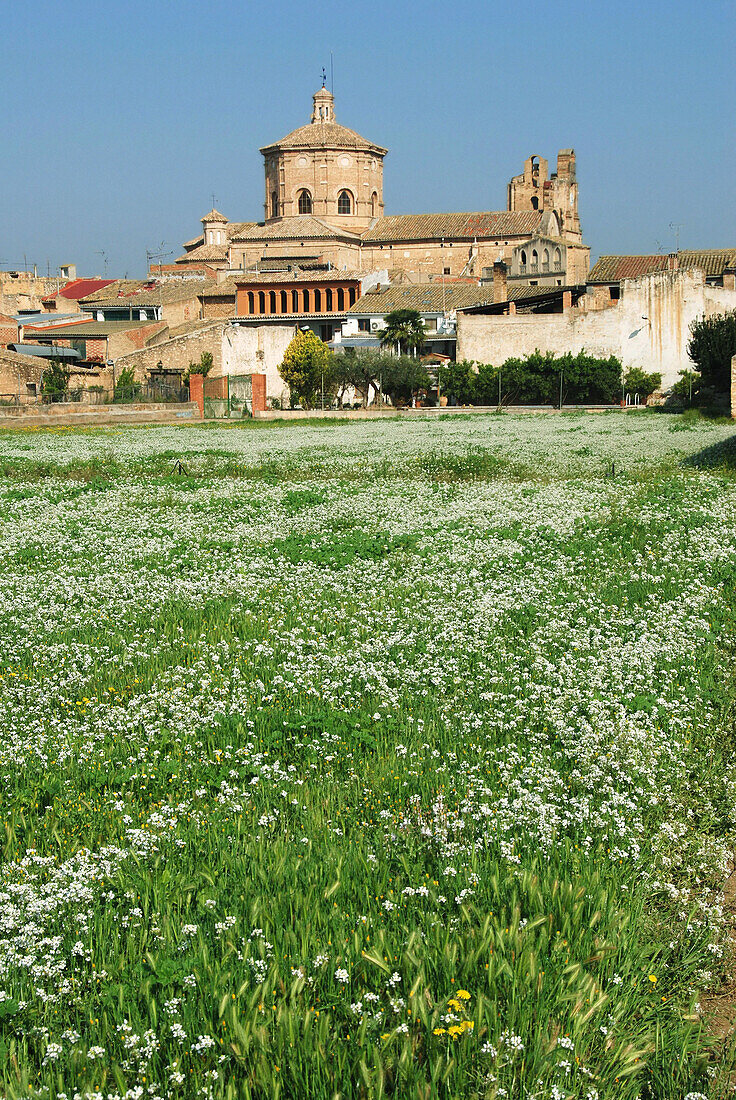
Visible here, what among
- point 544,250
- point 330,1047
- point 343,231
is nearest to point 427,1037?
point 330,1047

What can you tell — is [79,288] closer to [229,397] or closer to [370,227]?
[370,227]

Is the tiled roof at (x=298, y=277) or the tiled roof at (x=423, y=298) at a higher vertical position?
the tiled roof at (x=298, y=277)

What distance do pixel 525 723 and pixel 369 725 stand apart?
946 millimetres

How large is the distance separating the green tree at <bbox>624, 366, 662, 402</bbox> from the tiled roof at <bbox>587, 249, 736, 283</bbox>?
19.2 meters

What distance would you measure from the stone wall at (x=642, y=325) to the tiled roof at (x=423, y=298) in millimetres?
11829

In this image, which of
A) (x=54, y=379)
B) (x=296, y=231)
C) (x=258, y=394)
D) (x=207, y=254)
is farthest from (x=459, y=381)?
(x=207, y=254)

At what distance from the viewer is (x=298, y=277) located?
258 ft

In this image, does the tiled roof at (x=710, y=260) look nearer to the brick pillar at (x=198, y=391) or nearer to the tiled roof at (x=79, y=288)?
the brick pillar at (x=198, y=391)

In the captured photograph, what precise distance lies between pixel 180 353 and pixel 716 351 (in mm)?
36109

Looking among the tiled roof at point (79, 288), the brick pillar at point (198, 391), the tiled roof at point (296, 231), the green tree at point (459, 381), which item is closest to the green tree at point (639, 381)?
the green tree at point (459, 381)

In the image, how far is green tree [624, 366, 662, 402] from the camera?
5838 centimetres

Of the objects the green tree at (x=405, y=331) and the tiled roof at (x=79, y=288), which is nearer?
the green tree at (x=405, y=331)

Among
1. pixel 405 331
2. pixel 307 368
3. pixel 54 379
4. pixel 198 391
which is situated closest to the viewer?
pixel 198 391

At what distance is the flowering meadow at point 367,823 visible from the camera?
3055 mm
